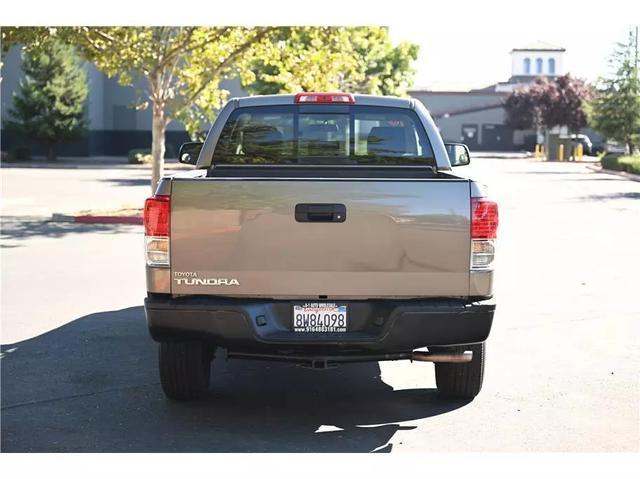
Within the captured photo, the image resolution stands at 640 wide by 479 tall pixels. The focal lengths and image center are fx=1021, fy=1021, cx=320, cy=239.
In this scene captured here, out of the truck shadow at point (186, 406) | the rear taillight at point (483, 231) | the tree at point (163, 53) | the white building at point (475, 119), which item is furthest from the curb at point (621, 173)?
the white building at point (475, 119)

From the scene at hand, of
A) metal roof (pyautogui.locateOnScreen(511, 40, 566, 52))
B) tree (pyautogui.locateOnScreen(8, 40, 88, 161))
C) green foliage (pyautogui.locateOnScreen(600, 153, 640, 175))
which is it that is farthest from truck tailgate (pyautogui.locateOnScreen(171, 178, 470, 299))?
metal roof (pyautogui.locateOnScreen(511, 40, 566, 52))

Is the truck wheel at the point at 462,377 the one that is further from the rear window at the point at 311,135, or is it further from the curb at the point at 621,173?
the curb at the point at 621,173

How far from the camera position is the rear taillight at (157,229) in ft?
18.9

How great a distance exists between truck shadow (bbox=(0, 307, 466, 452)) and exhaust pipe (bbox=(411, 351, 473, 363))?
433 mm

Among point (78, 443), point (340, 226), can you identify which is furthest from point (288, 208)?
point (78, 443)

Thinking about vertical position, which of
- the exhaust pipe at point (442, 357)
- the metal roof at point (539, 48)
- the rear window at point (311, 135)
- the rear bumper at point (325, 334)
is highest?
the metal roof at point (539, 48)

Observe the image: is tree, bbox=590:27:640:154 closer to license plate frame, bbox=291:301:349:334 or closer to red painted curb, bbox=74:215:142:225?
red painted curb, bbox=74:215:142:225

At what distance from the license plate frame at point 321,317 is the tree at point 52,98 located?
1823 inches

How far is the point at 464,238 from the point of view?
18.7 ft

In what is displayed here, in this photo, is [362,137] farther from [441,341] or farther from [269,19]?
[441,341]

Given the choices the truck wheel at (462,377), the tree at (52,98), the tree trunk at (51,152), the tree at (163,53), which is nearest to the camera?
the truck wheel at (462,377)

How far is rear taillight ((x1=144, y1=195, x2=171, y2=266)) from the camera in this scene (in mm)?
5770

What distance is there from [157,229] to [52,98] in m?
47.0

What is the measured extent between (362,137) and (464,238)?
198 cm
